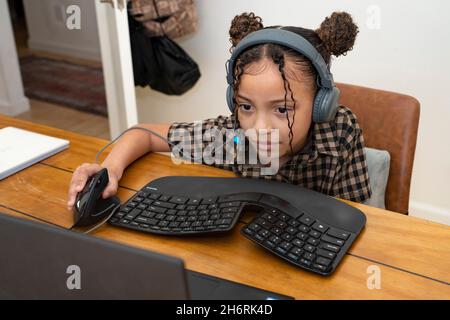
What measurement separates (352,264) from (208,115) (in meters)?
Result: 1.70

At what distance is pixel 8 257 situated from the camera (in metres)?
0.58

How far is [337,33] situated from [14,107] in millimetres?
2776

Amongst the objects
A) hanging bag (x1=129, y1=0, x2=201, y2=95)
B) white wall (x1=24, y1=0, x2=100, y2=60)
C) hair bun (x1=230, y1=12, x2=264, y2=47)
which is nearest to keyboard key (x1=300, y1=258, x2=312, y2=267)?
hair bun (x1=230, y1=12, x2=264, y2=47)

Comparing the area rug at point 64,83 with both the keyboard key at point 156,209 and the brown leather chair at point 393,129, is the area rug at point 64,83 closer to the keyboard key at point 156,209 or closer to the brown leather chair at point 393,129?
the brown leather chair at point 393,129

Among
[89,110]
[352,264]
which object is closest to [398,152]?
[352,264]

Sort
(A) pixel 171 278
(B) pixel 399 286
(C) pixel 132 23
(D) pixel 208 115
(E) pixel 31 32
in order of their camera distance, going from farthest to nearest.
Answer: (E) pixel 31 32, (D) pixel 208 115, (C) pixel 132 23, (B) pixel 399 286, (A) pixel 171 278

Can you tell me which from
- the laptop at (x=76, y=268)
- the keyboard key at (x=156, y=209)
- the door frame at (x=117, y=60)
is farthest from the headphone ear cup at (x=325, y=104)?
the door frame at (x=117, y=60)

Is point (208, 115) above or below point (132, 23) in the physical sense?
below

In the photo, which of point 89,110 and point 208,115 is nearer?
point 208,115

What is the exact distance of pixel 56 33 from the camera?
4.11 m

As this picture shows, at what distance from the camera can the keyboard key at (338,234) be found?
2.55ft

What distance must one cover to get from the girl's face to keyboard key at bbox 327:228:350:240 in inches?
9.0

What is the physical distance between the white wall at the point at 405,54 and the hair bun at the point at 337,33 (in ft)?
3.12

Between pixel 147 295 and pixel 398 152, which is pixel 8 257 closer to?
pixel 147 295
